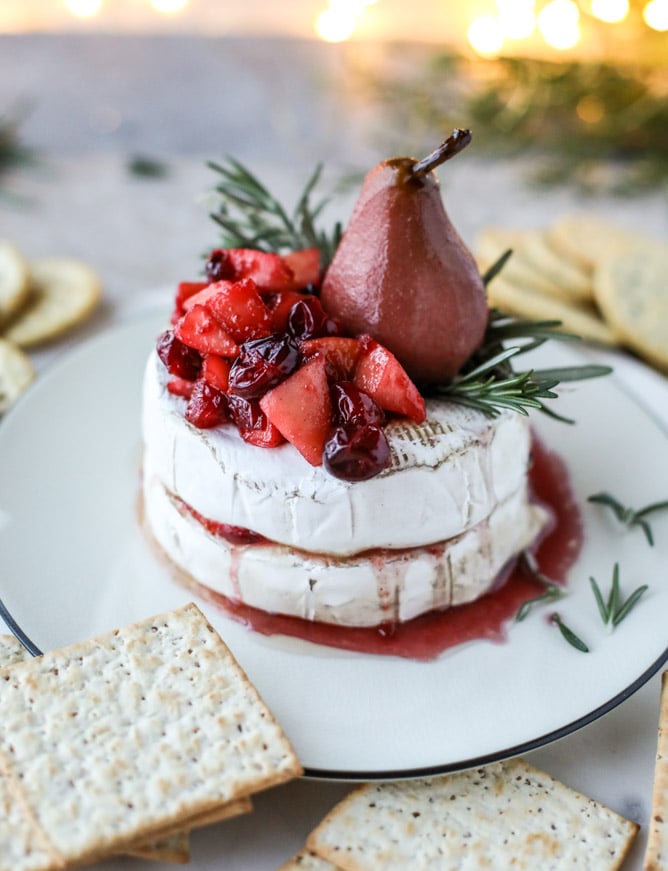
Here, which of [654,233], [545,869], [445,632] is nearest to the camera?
[545,869]

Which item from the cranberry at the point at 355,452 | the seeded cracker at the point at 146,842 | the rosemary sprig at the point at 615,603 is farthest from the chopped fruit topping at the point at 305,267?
the seeded cracker at the point at 146,842

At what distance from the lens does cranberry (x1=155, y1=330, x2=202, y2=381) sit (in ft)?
7.00

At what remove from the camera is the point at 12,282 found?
322cm

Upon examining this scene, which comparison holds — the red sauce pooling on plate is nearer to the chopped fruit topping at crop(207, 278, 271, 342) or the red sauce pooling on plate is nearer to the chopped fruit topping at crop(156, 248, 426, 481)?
the chopped fruit topping at crop(156, 248, 426, 481)

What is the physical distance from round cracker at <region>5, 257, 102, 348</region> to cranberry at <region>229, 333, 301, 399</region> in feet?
4.57

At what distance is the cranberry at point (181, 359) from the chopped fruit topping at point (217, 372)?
83mm

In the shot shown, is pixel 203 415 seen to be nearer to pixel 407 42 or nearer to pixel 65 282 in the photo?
pixel 65 282

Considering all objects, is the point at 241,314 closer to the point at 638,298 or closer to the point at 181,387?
the point at 181,387

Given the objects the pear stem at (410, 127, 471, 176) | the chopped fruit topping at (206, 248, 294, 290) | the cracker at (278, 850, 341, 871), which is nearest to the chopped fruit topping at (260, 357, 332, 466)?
the chopped fruit topping at (206, 248, 294, 290)

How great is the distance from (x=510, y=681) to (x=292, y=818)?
0.53 metres

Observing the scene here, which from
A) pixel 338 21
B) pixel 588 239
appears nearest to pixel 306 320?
pixel 588 239

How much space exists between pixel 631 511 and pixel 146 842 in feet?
4.66

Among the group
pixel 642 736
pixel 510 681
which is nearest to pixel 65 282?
pixel 510 681

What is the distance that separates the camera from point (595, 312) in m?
3.39
